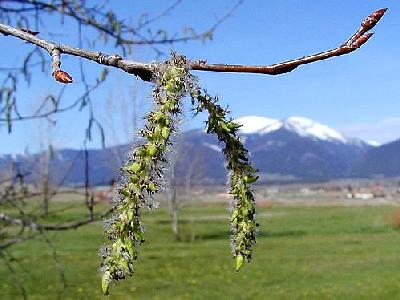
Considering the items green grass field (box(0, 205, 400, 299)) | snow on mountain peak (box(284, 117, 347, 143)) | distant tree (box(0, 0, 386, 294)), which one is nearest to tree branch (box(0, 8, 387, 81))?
distant tree (box(0, 0, 386, 294))

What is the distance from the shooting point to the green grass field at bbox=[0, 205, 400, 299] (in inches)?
512

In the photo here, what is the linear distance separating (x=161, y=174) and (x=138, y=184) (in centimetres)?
3

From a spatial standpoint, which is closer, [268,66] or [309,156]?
[268,66]

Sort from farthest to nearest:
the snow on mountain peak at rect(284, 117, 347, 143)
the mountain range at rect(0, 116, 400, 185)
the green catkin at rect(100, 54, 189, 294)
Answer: the snow on mountain peak at rect(284, 117, 347, 143) < the mountain range at rect(0, 116, 400, 185) < the green catkin at rect(100, 54, 189, 294)

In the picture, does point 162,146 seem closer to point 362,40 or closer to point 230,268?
point 362,40

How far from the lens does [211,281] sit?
580 inches

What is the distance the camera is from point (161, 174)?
0.57m

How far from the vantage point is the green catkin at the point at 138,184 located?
0.52m

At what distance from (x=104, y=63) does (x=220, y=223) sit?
3565 cm

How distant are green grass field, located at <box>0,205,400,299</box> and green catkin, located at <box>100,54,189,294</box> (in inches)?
253

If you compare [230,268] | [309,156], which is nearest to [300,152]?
[309,156]

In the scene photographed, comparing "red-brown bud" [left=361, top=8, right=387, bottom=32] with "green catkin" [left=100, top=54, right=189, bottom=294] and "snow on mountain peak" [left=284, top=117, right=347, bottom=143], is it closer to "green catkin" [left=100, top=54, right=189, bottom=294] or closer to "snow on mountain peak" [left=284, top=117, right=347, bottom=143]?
"green catkin" [left=100, top=54, right=189, bottom=294]

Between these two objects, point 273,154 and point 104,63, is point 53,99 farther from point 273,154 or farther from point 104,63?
point 273,154

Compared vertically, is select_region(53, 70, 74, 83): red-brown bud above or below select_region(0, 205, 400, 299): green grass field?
above
